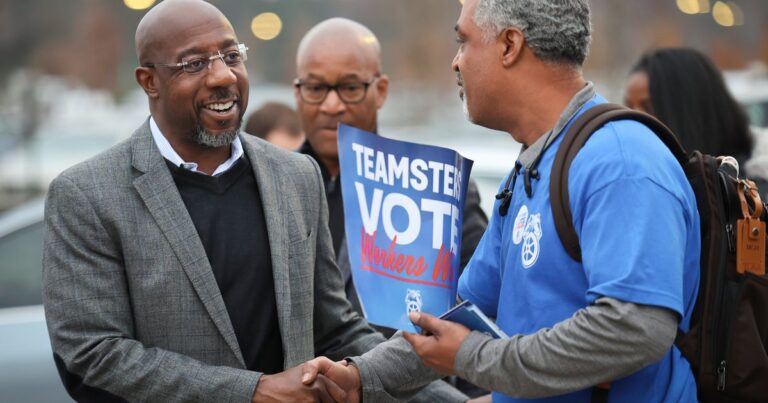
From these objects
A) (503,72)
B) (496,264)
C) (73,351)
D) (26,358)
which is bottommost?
(26,358)

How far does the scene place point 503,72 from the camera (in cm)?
282

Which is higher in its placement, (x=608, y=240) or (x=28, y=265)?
(x=608, y=240)

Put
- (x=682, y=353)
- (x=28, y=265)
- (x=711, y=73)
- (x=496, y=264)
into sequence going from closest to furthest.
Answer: (x=682, y=353) < (x=496, y=264) < (x=711, y=73) < (x=28, y=265)

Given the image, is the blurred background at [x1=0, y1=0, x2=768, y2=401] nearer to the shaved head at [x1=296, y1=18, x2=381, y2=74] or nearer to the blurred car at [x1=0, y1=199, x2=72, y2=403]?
the blurred car at [x1=0, y1=199, x2=72, y2=403]

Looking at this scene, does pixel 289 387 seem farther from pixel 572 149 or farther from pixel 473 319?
→ pixel 572 149

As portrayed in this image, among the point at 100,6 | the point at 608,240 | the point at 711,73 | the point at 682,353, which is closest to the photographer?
the point at 608,240

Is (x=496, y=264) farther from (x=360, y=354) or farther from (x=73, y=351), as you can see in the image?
(x=73, y=351)

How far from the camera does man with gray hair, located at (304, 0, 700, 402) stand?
2.41 meters

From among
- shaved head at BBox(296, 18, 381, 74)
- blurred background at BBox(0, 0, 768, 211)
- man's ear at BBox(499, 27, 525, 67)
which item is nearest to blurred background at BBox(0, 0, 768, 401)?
blurred background at BBox(0, 0, 768, 211)

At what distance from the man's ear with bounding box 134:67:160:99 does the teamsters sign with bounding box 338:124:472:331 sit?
739 millimetres

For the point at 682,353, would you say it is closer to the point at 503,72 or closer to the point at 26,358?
the point at 503,72

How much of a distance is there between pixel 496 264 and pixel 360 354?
27.1 inches

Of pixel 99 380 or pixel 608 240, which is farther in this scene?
pixel 99 380

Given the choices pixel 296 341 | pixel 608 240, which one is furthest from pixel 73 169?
pixel 608 240
